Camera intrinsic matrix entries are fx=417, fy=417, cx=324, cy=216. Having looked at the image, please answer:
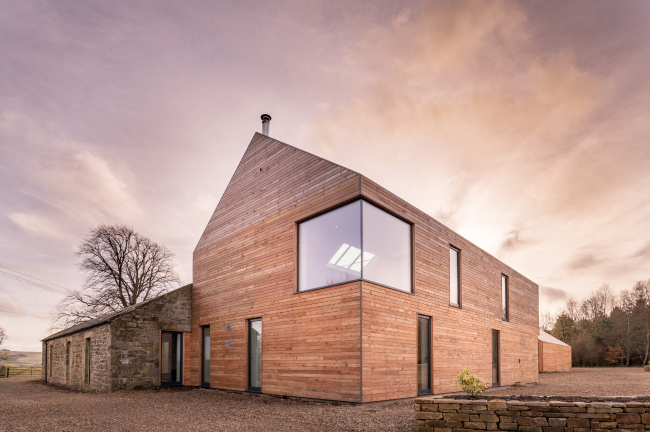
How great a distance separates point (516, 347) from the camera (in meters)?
16.5

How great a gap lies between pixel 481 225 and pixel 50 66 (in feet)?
53.2

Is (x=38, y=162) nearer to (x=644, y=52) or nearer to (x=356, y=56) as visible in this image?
(x=356, y=56)

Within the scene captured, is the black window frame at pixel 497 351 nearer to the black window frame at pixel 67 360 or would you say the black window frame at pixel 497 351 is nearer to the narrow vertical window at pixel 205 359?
the narrow vertical window at pixel 205 359

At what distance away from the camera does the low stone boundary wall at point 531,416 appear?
5.39 meters

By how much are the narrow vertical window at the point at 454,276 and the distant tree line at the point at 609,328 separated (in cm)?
3346

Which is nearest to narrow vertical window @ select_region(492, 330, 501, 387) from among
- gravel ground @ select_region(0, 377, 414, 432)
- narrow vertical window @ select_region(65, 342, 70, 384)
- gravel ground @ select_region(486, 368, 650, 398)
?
gravel ground @ select_region(486, 368, 650, 398)

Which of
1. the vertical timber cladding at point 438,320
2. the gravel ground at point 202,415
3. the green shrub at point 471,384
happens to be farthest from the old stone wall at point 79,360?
the green shrub at point 471,384

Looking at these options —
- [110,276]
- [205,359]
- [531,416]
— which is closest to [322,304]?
[531,416]

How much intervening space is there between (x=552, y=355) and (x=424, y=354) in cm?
2476

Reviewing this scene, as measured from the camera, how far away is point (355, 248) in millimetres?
9289

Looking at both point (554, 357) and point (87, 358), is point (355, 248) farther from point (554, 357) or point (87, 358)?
point (554, 357)

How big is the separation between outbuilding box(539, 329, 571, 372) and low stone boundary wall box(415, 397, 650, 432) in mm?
26831

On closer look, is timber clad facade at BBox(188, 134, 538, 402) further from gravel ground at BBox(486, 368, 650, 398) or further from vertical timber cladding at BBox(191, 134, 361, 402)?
gravel ground at BBox(486, 368, 650, 398)

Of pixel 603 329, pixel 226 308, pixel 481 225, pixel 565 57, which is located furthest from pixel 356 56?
pixel 603 329
